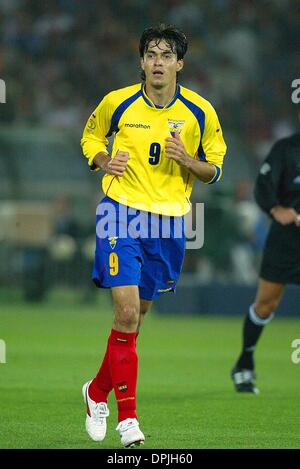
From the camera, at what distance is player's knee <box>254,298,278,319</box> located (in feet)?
31.9

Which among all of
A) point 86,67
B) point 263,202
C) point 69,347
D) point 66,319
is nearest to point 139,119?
point 263,202

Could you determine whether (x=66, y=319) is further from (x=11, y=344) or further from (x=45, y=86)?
(x=45, y=86)

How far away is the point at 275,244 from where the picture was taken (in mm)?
9852

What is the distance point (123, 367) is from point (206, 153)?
4.84 feet

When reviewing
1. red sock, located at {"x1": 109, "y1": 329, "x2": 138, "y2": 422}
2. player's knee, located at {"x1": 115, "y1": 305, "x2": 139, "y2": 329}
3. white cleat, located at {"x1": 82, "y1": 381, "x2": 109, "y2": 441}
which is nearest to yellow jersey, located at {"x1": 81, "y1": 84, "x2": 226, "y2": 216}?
player's knee, located at {"x1": 115, "y1": 305, "x2": 139, "y2": 329}

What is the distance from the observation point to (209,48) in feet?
73.5

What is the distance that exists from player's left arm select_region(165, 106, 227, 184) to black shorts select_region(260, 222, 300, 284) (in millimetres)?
2491

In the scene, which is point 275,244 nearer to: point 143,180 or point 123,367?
point 143,180

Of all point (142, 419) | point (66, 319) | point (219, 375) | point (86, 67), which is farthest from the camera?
point (86, 67)

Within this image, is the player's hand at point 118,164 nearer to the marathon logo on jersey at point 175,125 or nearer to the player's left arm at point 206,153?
the player's left arm at point 206,153

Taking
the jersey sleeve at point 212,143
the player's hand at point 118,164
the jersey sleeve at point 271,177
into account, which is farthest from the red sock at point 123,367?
the jersey sleeve at point 271,177

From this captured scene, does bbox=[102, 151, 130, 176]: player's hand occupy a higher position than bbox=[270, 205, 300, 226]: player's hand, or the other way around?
bbox=[102, 151, 130, 176]: player's hand

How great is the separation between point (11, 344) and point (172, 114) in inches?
260

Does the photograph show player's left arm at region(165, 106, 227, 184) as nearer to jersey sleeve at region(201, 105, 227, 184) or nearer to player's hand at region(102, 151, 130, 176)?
jersey sleeve at region(201, 105, 227, 184)
